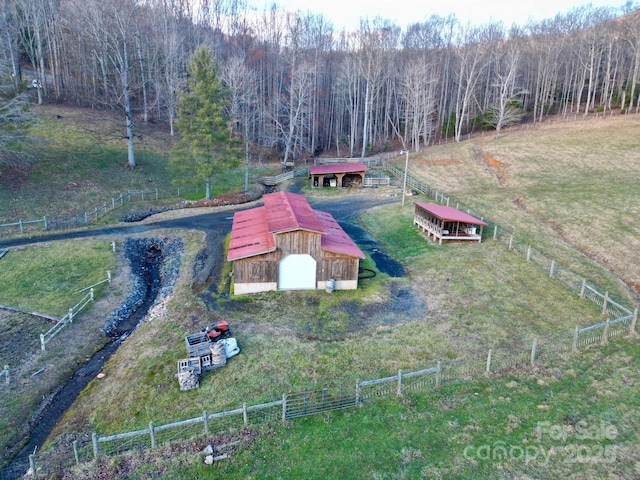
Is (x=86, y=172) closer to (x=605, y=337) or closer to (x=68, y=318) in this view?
(x=68, y=318)

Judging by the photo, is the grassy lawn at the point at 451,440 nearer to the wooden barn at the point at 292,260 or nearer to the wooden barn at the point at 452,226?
the wooden barn at the point at 292,260

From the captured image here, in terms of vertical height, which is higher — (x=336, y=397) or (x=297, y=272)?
(x=297, y=272)

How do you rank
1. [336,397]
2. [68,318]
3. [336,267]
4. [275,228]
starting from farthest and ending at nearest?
[336,267] → [275,228] → [68,318] → [336,397]

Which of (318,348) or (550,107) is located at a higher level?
(550,107)

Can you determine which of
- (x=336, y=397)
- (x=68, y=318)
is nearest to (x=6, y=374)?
(x=68, y=318)

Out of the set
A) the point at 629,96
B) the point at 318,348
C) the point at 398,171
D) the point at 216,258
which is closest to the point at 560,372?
the point at 318,348

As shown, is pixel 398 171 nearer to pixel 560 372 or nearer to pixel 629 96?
pixel 560 372

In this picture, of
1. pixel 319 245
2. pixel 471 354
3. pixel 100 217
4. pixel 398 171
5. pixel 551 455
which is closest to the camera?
pixel 551 455
